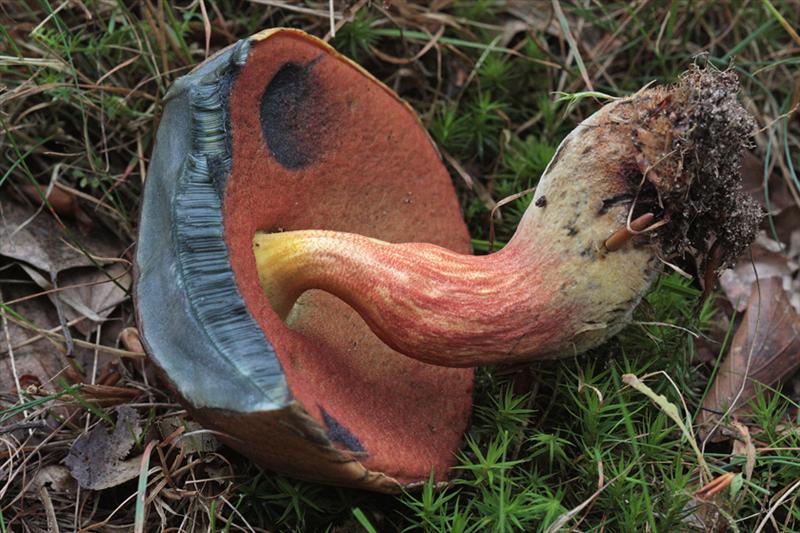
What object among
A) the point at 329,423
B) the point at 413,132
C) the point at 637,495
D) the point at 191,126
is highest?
the point at 191,126

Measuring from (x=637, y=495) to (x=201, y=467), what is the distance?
104cm

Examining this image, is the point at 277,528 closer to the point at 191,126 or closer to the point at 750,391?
the point at 191,126

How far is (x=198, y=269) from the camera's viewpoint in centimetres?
151

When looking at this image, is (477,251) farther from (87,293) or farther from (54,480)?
(54,480)

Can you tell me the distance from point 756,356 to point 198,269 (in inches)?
63.5

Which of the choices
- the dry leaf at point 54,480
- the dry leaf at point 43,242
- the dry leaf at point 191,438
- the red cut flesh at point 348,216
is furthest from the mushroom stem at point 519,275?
the dry leaf at point 43,242

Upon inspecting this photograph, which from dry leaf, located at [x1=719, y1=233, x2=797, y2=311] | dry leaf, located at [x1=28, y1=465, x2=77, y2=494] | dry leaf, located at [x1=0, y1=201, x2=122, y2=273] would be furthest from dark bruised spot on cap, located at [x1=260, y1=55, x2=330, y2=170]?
dry leaf, located at [x1=719, y1=233, x2=797, y2=311]

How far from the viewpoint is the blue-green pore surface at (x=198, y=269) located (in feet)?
4.66

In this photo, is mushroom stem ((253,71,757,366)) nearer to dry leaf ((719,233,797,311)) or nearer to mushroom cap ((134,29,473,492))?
mushroom cap ((134,29,473,492))

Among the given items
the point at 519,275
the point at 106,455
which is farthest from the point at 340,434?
the point at 106,455

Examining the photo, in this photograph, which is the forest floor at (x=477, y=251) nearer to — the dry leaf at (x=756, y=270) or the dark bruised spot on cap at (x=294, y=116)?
the dry leaf at (x=756, y=270)

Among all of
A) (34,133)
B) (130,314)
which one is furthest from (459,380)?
(34,133)

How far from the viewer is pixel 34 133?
2432 mm

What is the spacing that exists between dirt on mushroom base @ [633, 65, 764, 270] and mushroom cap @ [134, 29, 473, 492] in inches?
25.7
